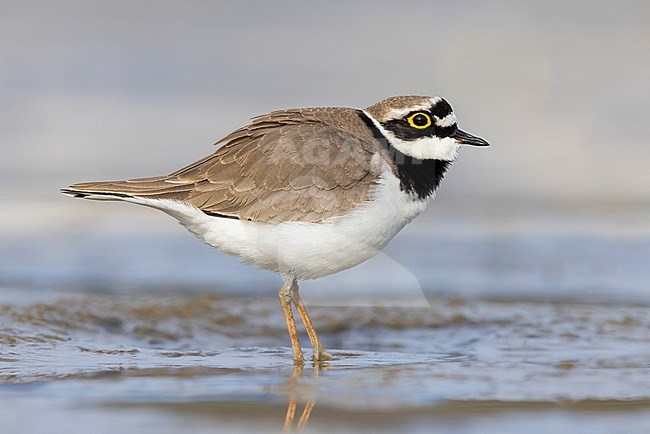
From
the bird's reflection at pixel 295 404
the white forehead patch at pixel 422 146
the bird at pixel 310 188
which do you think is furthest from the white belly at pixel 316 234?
the bird's reflection at pixel 295 404

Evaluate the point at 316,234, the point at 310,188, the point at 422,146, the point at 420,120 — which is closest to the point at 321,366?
the point at 316,234

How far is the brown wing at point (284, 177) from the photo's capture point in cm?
718

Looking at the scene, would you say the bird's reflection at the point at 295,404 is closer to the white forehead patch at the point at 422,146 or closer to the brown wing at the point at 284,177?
the brown wing at the point at 284,177

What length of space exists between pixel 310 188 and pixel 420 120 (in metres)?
0.96

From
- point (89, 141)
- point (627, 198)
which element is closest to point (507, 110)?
point (627, 198)

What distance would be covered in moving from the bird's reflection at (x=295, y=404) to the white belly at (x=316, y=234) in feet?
2.77

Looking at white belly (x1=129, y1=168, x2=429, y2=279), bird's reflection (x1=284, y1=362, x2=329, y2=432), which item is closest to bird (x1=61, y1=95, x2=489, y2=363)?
white belly (x1=129, y1=168, x2=429, y2=279)

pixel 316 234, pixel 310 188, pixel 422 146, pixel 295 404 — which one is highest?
pixel 422 146

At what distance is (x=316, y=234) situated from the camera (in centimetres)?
714

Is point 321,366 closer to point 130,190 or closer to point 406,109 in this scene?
point 130,190

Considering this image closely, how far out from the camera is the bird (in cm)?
715

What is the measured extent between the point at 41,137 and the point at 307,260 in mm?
6589

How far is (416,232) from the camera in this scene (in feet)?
37.1

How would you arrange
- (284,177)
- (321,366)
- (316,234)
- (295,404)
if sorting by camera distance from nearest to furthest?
1. (295,404)
2. (321,366)
3. (316,234)
4. (284,177)
